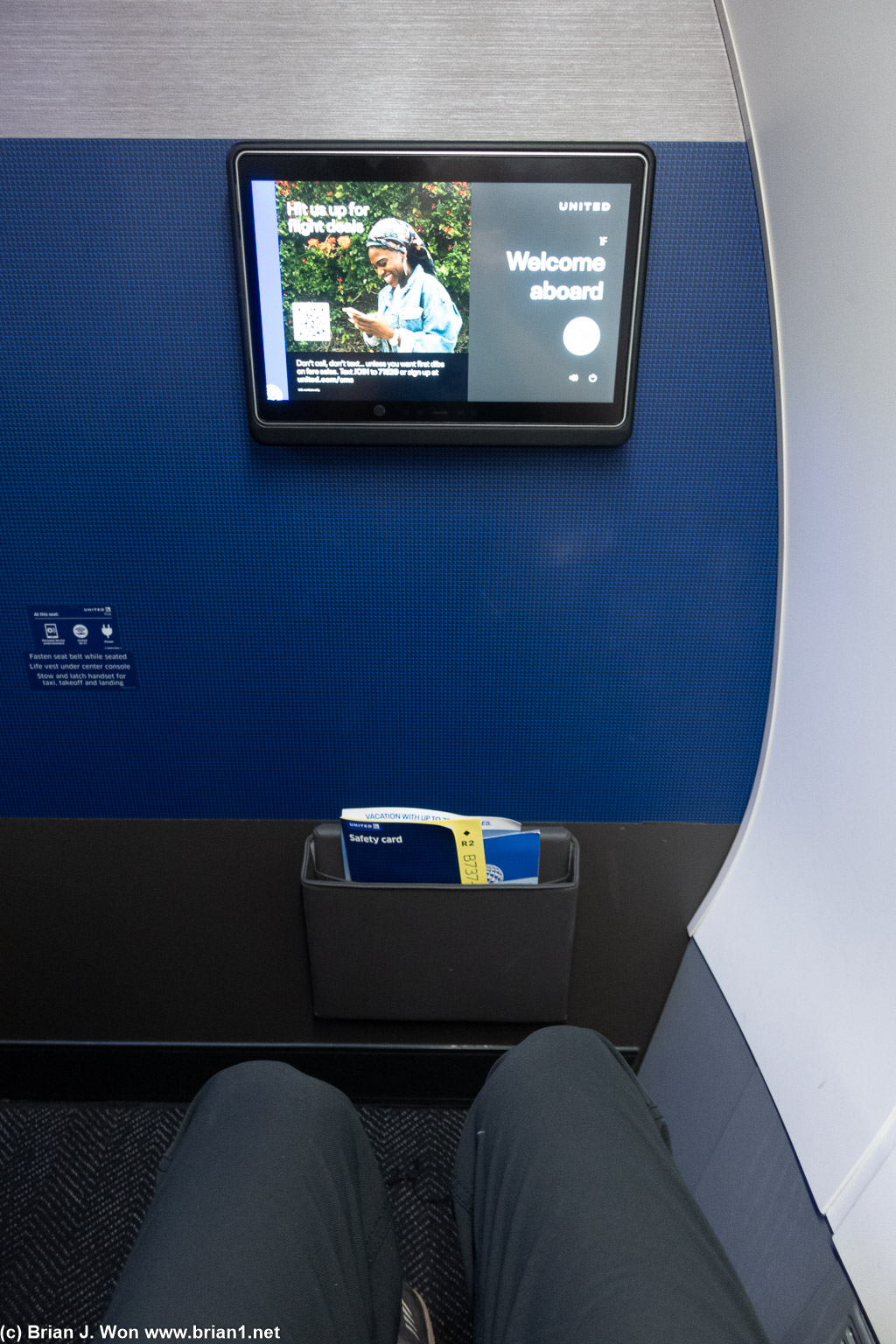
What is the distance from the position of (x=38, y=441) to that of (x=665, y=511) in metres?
1.10

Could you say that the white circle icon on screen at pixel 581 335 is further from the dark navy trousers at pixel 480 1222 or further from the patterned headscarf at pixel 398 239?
the dark navy trousers at pixel 480 1222

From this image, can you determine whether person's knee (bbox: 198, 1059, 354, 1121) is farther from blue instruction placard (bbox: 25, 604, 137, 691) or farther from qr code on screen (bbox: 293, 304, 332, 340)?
qr code on screen (bbox: 293, 304, 332, 340)

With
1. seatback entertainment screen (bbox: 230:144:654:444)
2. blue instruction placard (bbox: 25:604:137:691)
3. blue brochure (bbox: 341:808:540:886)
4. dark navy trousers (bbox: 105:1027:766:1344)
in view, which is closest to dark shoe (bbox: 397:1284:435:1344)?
dark navy trousers (bbox: 105:1027:766:1344)

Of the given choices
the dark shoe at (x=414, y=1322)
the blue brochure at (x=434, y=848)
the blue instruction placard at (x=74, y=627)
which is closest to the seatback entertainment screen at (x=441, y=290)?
the blue instruction placard at (x=74, y=627)

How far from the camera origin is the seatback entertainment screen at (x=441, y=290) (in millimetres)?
1144

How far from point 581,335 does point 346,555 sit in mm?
535

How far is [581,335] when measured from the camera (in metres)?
1.21

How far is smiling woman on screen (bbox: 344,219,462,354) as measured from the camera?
1175 millimetres

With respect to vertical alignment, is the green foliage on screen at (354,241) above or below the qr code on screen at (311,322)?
above

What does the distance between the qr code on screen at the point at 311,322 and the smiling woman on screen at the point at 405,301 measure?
0.04 metres

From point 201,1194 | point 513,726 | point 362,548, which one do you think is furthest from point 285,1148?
point 362,548

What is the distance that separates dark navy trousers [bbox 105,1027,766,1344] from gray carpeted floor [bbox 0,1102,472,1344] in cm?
66

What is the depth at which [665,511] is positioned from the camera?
137cm

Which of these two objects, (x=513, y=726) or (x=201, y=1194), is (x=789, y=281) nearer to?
(x=513, y=726)
